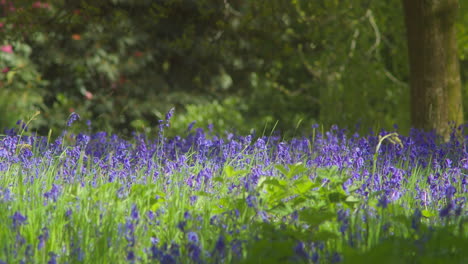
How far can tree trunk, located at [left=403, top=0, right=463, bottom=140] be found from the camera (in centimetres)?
642

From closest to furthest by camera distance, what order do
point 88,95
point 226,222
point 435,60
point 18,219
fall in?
1. point 18,219
2. point 226,222
3. point 435,60
4. point 88,95

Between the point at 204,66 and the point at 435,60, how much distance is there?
5.12m

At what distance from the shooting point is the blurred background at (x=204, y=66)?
31.3 ft

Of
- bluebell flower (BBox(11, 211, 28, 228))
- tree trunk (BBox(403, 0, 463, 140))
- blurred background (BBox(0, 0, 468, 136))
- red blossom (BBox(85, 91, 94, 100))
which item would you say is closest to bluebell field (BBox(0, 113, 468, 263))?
bluebell flower (BBox(11, 211, 28, 228))

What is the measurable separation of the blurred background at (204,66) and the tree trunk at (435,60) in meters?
2.48

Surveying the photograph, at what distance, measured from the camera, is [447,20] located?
6.46 m

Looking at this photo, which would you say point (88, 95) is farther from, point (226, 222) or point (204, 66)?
point (226, 222)

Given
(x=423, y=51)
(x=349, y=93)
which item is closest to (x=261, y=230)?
(x=423, y=51)

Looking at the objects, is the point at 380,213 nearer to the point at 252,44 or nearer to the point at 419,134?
the point at 419,134

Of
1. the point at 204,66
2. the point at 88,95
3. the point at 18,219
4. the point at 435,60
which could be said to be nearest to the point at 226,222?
the point at 18,219

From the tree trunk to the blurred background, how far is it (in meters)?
2.48

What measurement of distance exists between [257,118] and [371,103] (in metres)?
2.04

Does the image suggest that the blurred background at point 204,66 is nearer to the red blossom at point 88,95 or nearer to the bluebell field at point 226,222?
the red blossom at point 88,95

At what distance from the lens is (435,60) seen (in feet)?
21.2
